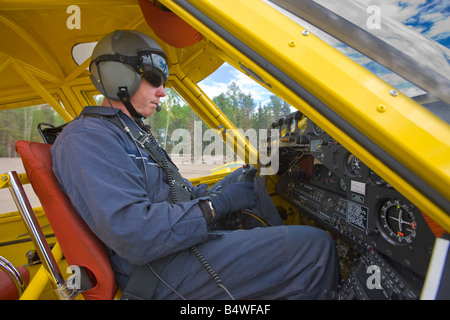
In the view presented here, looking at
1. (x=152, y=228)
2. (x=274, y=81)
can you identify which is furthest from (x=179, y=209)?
(x=274, y=81)


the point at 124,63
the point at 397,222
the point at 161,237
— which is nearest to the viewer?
the point at 161,237

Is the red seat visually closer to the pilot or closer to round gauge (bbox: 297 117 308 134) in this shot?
the pilot

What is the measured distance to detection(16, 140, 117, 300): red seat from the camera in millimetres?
989

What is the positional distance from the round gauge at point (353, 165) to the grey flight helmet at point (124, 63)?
1.12m

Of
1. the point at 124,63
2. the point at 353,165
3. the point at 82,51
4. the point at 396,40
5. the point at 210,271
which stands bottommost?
the point at 210,271

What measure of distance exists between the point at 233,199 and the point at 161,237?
45 centimetres

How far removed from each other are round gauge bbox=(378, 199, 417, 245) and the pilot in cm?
25

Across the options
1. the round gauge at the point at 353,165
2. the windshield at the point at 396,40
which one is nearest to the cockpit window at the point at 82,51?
the windshield at the point at 396,40

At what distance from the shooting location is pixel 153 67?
4.25ft

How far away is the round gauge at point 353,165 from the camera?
1302mm

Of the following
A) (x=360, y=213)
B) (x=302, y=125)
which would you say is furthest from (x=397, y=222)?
(x=302, y=125)

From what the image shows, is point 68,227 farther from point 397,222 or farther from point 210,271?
point 397,222
